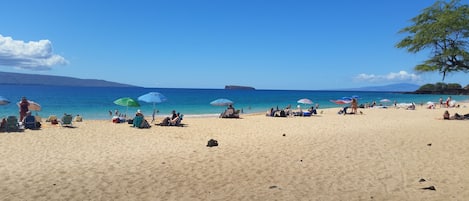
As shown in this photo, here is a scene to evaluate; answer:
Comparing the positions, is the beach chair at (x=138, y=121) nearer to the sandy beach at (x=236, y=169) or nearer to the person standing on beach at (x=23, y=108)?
the sandy beach at (x=236, y=169)

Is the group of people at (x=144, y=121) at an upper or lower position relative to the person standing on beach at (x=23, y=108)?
lower

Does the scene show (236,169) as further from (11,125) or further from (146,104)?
(146,104)

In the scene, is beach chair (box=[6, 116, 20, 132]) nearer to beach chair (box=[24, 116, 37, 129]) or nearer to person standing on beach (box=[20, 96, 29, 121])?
beach chair (box=[24, 116, 37, 129])

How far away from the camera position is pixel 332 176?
23.6 feet

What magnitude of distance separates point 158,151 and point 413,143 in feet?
26.8

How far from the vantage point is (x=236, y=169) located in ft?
25.2

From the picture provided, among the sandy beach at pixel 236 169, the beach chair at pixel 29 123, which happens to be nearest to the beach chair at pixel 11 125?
the beach chair at pixel 29 123

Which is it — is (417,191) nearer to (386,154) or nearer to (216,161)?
(386,154)

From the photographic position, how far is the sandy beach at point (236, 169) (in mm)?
5996

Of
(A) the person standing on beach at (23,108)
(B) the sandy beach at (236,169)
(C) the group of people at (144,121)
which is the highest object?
(A) the person standing on beach at (23,108)

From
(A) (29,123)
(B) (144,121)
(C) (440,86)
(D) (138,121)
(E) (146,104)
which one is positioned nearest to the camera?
(A) (29,123)

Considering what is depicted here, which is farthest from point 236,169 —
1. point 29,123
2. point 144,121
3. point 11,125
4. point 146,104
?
point 146,104

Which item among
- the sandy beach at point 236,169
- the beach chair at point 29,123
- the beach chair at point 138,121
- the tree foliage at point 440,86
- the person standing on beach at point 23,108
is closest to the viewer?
the sandy beach at point 236,169

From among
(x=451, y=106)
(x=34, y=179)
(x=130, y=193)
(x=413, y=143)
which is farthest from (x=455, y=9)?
(x=451, y=106)
